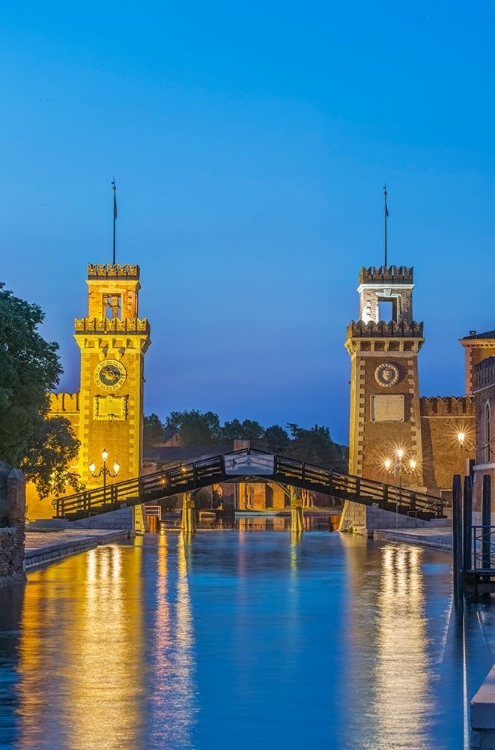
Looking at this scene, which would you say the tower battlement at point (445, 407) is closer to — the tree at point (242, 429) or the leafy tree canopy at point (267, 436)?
the leafy tree canopy at point (267, 436)

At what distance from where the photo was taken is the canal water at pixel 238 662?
384 inches

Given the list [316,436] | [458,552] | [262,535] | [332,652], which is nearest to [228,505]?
Answer: [316,436]

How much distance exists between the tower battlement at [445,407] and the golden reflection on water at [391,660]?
3566 cm

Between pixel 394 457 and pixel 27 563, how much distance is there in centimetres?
3449

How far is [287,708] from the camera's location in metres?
10.8

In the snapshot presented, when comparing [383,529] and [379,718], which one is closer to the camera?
[379,718]

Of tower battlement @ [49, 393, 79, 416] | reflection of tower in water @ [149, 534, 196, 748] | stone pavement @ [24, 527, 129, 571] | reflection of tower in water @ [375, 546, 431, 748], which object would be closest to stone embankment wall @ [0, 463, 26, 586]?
reflection of tower in water @ [149, 534, 196, 748]

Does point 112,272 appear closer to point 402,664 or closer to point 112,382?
point 112,382

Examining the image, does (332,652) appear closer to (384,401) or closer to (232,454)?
(232,454)

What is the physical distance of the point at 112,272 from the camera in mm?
62844

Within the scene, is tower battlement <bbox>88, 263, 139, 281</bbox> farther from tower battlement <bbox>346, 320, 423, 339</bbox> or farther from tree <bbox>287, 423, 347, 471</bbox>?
tree <bbox>287, 423, 347, 471</bbox>

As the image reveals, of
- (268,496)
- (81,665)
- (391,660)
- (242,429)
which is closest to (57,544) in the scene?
(81,665)

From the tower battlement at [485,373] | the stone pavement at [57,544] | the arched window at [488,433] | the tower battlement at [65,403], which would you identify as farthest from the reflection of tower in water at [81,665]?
the tower battlement at [65,403]

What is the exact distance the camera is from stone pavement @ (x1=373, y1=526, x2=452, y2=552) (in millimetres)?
37834
